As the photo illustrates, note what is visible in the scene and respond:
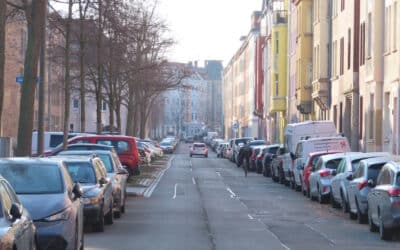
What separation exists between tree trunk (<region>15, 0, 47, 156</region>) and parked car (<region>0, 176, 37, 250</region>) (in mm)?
14743

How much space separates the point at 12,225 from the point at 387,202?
9.51 m

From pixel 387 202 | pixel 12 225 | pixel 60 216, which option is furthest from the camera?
pixel 387 202

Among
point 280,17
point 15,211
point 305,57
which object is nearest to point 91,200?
point 15,211

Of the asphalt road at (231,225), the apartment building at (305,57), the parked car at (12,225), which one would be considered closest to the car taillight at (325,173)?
the asphalt road at (231,225)

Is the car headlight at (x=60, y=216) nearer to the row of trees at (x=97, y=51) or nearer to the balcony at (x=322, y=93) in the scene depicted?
the row of trees at (x=97, y=51)

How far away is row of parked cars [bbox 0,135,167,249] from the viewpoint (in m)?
10.7

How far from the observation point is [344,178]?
2511 centimetres

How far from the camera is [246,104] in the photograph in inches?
4803

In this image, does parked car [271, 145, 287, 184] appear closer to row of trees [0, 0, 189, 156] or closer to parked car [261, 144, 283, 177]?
parked car [261, 144, 283, 177]

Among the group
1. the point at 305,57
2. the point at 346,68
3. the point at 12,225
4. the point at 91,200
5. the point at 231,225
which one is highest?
the point at 305,57

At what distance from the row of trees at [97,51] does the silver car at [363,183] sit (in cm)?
855

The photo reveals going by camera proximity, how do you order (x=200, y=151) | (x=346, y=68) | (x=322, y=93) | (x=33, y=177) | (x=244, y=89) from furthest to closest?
(x=244, y=89), (x=200, y=151), (x=322, y=93), (x=346, y=68), (x=33, y=177)

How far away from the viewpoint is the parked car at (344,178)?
24922mm

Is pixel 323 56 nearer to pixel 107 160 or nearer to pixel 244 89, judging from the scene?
pixel 107 160
